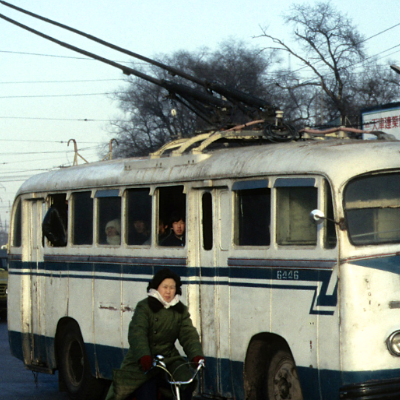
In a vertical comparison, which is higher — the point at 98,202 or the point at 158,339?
the point at 98,202

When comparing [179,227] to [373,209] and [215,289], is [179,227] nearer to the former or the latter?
[215,289]

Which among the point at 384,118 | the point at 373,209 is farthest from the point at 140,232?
the point at 384,118

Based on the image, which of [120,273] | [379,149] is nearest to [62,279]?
[120,273]

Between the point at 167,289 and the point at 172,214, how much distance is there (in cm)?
272

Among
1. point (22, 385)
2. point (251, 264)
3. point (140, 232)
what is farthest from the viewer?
point (22, 385)

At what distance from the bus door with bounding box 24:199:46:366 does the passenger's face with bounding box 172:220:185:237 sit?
308 centimetres

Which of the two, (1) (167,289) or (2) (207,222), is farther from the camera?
(2) (207,222)

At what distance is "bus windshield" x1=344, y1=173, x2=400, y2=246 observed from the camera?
24.4 feet

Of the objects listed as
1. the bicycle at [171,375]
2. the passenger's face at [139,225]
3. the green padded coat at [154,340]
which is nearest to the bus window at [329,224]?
the green padded coat at [154,340]

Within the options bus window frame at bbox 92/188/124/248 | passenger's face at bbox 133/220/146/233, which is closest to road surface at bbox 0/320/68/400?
bus window frame at bbox 92/188/124/248

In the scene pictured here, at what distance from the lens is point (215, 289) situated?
29.0 feet

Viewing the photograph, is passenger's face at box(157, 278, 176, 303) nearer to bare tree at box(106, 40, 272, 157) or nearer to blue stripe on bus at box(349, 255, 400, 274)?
blue stripe on bus at box(349, 255, 400, 274)

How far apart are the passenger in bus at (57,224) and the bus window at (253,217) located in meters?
3.58

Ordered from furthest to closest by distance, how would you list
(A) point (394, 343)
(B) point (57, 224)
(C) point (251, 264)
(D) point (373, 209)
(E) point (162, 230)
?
(B) point (57, 224), (E) point (162, 230), (C) point (251, 264), (D) point (373, 209), (A) point (394, 343)
